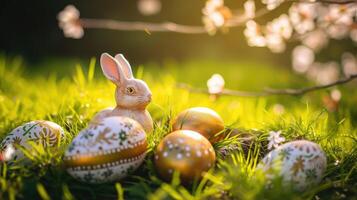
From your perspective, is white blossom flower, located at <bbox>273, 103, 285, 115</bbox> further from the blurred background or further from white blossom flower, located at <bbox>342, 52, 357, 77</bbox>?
the blurred background

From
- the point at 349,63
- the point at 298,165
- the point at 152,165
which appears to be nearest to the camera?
the point at 298,165

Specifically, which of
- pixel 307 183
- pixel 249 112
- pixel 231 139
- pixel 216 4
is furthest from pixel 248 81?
pixel 307 183

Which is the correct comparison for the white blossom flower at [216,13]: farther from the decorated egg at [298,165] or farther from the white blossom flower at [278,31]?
the decorated egg at [298,165]

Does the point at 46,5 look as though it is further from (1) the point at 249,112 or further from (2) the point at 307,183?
(2) the point at 307,183

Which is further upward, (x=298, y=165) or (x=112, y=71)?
(x=112, y=71)

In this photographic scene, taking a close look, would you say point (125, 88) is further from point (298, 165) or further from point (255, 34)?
point (255, 34)

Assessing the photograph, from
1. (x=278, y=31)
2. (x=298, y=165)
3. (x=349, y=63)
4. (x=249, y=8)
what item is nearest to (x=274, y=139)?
(x=298, y=165)

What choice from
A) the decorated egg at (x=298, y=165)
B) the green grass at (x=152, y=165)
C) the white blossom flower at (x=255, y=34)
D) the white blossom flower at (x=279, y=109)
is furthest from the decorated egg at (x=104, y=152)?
the white blossom flower at (x=279, y=109)
